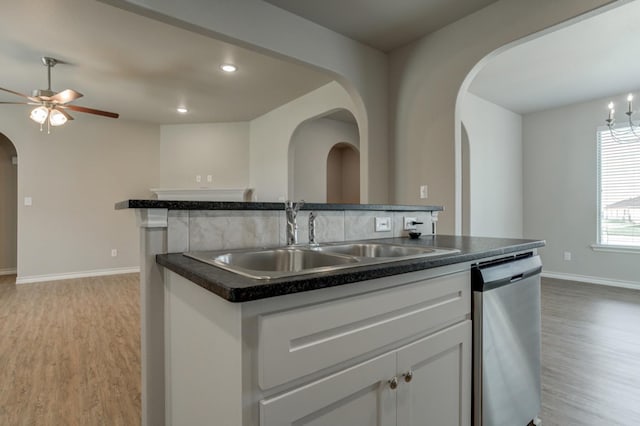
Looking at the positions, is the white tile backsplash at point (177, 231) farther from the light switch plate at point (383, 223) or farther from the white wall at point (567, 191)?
the white wall at point (567, 191)

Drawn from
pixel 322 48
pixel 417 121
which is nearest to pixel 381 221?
pixel 417 121

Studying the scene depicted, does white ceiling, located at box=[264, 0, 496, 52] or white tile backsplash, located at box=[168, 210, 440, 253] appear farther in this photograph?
white ceiling, located at box=[264, 0, 496, 52]

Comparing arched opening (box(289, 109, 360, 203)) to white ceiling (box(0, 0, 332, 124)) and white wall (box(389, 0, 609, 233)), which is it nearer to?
white ceiling (box(0, 0, 332, 124))

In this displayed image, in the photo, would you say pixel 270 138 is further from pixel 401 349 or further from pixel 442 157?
pixel 401 349

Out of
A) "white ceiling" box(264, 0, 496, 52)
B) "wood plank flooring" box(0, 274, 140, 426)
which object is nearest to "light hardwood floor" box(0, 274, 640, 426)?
"wood plank flooring" box(0, 274, 140, 426)

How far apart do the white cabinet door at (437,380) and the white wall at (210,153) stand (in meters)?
5.15

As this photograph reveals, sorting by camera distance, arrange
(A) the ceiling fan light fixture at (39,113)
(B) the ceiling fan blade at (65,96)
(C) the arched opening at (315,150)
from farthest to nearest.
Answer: (C) the arched opening at (315,150), (A) the ceiling fan light fixture at (39,113), (B) the ceiling fan blade at (65,96)

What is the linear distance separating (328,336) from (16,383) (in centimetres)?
234

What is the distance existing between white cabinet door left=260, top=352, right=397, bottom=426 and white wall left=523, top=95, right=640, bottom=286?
520 centimetres

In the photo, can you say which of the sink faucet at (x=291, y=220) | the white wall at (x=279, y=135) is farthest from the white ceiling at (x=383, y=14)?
the sink faucet at (x=291, y=220)

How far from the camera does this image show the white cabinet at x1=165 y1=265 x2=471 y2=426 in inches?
29.7

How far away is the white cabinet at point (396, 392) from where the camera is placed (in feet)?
2.65

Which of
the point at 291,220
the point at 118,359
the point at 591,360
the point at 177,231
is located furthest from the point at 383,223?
the point at 118,359

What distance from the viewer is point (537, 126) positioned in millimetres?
Result: 5277
